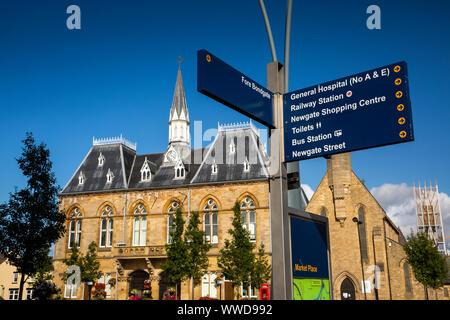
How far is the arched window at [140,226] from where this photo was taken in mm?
42156

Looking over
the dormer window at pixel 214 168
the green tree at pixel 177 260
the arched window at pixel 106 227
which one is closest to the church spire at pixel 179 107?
the dormer window at pixel 214 168

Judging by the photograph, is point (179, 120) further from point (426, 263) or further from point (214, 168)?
point (426, 263)

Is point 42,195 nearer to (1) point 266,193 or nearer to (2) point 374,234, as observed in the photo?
(1) point 266,193

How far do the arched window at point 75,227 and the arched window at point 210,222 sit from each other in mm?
13828

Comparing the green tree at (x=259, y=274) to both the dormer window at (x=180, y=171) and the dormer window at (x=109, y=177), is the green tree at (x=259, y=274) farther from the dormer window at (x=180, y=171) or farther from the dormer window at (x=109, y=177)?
the dormer window at (x=109, y=177)

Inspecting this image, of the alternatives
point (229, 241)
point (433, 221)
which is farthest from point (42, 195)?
point (433, 221)

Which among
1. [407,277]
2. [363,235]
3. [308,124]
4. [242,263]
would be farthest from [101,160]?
[308,124]

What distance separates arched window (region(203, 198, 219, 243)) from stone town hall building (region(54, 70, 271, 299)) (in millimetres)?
93

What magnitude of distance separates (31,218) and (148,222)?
19.1 m

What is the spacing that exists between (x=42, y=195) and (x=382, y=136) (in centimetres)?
2223

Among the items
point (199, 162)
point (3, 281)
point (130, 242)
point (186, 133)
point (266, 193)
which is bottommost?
point (3, 281)

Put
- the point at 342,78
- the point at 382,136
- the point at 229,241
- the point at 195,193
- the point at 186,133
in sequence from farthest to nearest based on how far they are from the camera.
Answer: the point at 186,133
the point at 195,193
the point at 229,241
the point at 342,78
the point at 382,136
